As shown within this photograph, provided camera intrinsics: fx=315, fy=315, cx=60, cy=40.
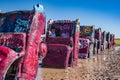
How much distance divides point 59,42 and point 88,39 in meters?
5.62

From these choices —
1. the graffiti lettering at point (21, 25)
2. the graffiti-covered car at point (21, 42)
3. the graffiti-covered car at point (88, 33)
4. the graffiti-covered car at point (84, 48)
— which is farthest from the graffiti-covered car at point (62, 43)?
the graffiti-covered car at point (88, 33)

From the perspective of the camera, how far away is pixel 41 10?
24.6ft

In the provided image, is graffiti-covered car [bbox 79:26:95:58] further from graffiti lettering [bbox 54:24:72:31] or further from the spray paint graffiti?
the spray paint graffiti

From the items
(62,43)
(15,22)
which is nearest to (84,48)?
(62,43)

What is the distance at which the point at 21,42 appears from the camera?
21.3 feet

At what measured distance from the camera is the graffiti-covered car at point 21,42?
5796mm

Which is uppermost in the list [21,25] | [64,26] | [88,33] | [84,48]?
[64,26]

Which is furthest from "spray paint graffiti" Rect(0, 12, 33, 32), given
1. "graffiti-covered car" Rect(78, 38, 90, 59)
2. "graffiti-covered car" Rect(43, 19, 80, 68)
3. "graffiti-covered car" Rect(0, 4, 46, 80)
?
"graffiti-covered car" Rect(78, 38, 90, 59)

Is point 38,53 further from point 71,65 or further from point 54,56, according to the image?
point 71,65

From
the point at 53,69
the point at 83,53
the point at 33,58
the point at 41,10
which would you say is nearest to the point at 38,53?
the point at 33,58

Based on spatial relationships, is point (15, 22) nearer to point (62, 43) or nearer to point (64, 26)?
point (62, 43)

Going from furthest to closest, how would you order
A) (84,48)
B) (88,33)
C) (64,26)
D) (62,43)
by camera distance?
(88,33) < (84,48) < (64,26) < (62,43)

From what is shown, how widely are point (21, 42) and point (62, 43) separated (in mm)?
6349

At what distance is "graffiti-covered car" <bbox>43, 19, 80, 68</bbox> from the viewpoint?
12062 millimetres
